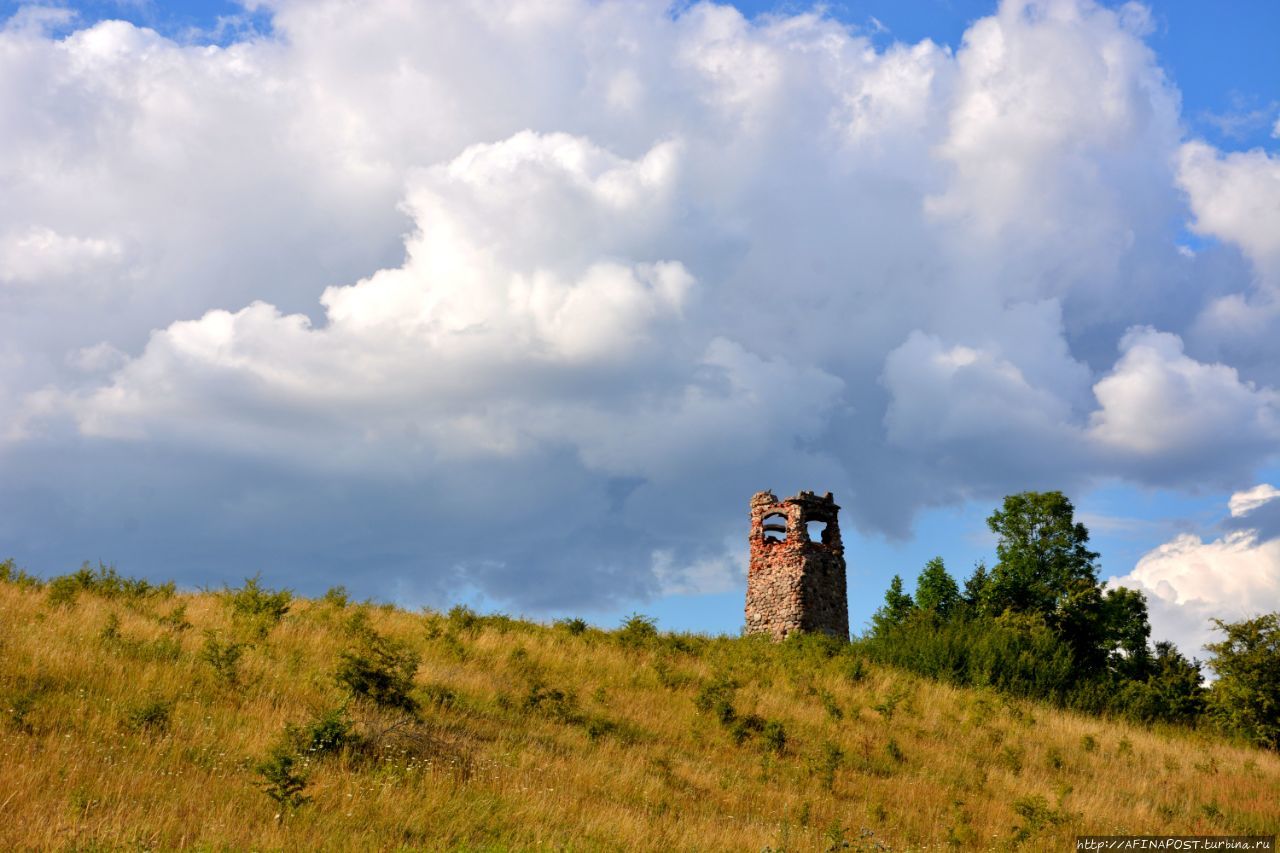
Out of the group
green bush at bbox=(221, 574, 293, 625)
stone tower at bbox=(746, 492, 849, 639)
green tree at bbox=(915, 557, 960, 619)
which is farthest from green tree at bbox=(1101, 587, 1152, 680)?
green bush at bbox=(221, 574, 293, 625)

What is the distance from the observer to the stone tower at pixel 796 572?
33.3 metres

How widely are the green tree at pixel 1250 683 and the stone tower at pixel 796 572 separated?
12.3 meters

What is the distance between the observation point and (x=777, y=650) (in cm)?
2778

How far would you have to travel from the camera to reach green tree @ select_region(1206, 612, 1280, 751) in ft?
82.3

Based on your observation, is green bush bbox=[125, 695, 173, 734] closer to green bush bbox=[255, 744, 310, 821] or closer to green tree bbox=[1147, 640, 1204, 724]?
green bush bbox=[255, 744, 310, 821]

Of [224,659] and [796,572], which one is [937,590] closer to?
[796,572]

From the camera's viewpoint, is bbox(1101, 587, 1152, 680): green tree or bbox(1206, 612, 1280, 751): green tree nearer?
bbox(1206, 612, 1280, 751): green tree

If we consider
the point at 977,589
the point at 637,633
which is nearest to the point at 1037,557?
the point at 977,589

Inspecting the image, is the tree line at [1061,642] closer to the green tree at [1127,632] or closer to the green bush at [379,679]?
the green tree at [1127,632]

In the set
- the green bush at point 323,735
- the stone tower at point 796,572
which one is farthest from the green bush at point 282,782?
the stone tower at point 796,572

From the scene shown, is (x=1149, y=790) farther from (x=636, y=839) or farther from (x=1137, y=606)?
(x=1137, y=606)

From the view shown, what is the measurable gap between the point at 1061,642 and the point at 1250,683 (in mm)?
7962

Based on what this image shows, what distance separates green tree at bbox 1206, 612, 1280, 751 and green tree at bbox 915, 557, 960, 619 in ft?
49.7

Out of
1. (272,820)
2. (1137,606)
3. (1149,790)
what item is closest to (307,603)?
(272,820)
